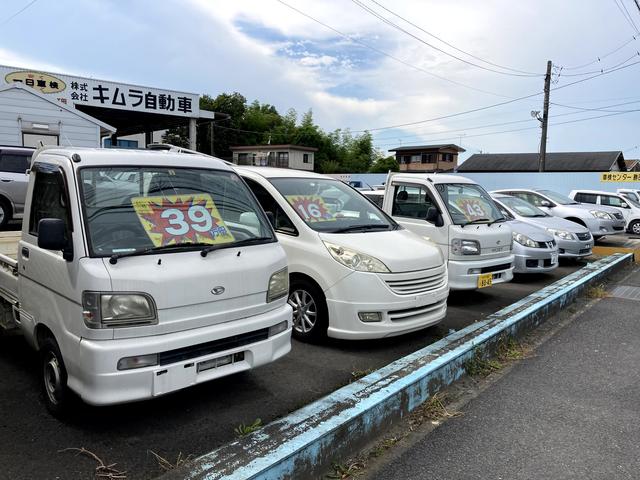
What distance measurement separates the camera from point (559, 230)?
9.70 metres

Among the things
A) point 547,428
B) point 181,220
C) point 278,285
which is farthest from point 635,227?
point 181,220

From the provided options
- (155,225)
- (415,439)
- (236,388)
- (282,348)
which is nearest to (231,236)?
(155,225)

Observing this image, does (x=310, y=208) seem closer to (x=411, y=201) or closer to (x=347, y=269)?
(x=347, y=269)

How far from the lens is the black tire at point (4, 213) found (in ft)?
36.2

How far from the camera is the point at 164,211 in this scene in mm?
3459

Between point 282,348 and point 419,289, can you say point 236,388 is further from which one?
point 419,289

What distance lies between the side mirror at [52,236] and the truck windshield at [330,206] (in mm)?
2465

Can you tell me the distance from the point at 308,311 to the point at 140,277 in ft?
7.37

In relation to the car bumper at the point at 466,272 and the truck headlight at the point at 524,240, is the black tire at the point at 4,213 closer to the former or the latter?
the car bumper at the point at 466,272

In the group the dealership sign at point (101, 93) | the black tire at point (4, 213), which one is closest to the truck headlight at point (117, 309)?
the black tire at point (4, 213)

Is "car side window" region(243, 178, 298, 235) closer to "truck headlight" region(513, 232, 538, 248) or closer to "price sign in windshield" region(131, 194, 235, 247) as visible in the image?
"price sign in windshield" region(131, 194, 235, 247)

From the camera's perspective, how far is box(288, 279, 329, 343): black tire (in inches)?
187

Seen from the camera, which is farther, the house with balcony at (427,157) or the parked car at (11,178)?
the house with balcony at (427,157)

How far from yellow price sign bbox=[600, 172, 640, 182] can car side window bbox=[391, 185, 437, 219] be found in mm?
19601
